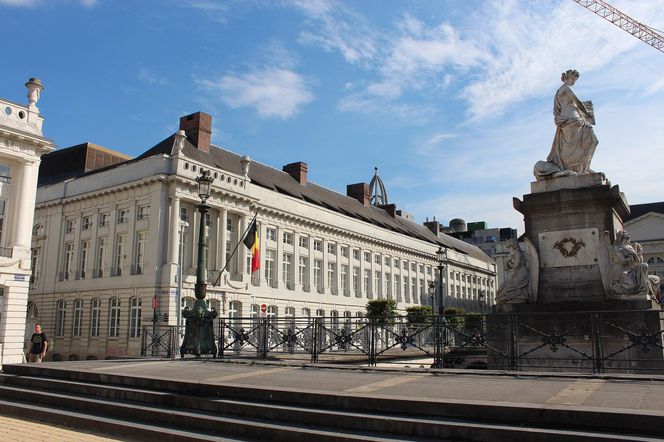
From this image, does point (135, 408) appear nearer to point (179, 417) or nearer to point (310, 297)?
point (179, 417)

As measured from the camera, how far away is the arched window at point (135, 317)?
41.4 m

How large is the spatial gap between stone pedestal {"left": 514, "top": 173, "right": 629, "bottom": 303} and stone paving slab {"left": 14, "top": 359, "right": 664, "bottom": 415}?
3.05m

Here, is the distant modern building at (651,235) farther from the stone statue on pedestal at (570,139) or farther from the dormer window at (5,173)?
the dormer window at (5,173)

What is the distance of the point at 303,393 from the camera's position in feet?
26.5

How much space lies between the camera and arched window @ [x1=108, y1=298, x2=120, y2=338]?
42844mm

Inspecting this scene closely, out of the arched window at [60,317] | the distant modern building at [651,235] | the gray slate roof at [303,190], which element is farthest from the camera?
the distant modern building at [651,235]

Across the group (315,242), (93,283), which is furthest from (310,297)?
(93,283)

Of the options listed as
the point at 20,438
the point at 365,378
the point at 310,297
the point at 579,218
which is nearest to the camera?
the point at 20,438

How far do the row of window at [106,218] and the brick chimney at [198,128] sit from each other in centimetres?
763

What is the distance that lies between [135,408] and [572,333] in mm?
8385

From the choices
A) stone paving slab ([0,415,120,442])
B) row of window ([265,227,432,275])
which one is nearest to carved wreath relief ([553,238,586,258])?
stone paving slab ([0,415,120,442])

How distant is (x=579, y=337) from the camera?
11680 millimetres

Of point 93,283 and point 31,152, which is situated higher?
point 31,152

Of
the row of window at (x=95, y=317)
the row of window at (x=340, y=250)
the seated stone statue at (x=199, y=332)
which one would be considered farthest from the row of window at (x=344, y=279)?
the seated stone statue at (x=199, y=332)
